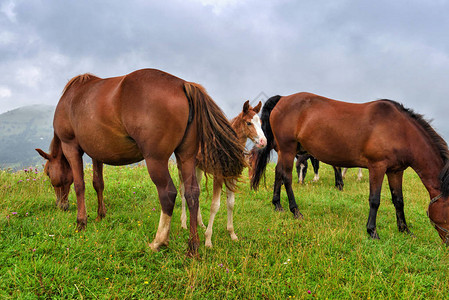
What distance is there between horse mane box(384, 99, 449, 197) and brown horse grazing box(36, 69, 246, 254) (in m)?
3.59

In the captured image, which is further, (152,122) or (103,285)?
(152,122)

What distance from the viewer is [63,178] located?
5145 mm

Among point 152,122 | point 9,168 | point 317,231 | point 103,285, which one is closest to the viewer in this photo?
point 103,285

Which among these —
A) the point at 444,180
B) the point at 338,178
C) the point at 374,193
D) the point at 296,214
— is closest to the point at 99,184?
the point at 296,214

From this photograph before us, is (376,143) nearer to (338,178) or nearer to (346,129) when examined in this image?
Answer: (346,129)

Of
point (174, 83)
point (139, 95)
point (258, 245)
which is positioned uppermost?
point (174, 83)

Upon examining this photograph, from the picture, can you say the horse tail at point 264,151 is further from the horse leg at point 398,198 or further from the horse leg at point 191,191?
the horse leg at point 191,191

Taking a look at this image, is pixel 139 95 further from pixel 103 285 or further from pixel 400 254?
pixel 400 254

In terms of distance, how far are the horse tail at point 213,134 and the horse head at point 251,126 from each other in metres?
1.07

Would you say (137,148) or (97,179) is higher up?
(137,148)

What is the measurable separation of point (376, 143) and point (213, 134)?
11.1 ft

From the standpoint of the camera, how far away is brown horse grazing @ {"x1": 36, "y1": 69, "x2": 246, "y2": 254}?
10.9 ft

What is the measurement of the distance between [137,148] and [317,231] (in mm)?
3367

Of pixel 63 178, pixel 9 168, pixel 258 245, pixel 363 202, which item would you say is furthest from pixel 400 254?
pixel 9 168
